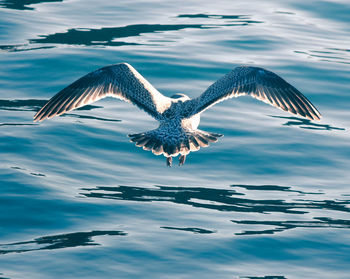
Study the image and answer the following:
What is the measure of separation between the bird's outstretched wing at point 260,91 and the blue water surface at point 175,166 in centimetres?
134

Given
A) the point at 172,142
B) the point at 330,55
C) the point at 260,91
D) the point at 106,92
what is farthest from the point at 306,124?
the point at 172,142

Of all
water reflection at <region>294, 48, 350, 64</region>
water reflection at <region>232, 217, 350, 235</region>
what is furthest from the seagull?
water reflection at <region>294, 48, 350, 64</region>

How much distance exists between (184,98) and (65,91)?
180 centimetres

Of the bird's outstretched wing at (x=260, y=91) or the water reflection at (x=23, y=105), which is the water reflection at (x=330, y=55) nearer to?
the water reflection at (x=23, y=105)

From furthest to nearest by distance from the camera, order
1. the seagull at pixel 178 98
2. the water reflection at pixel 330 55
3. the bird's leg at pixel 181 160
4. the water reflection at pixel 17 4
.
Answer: the water reflection at pixel 17 4 → the water reflection at pixel 330 55 → the bird's leg at pixel 181 160 → the seagull at pixel 178 98

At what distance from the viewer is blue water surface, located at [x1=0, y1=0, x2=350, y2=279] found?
930 centimetres

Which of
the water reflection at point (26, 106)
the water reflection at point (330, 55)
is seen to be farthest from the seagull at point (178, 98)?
the water reflection at point (330, 55)

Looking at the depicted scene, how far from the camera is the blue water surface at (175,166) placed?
9297 mm

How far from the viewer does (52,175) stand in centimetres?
1126

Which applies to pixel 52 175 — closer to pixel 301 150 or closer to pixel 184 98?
pixel 184 98

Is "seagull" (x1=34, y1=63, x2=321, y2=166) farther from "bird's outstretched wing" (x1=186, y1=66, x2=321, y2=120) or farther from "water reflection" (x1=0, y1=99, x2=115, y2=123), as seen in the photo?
"water reflection" (x1=0, y1=99, x2=115, y2=123)

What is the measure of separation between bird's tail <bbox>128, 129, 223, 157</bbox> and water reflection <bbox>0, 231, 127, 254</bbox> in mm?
1223

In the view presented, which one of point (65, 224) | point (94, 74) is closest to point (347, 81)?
point (94, 74)

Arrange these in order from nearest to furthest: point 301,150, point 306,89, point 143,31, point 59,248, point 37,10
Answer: point 59,248, point 301,150, point 306,89, point 143,31, point 37,10
